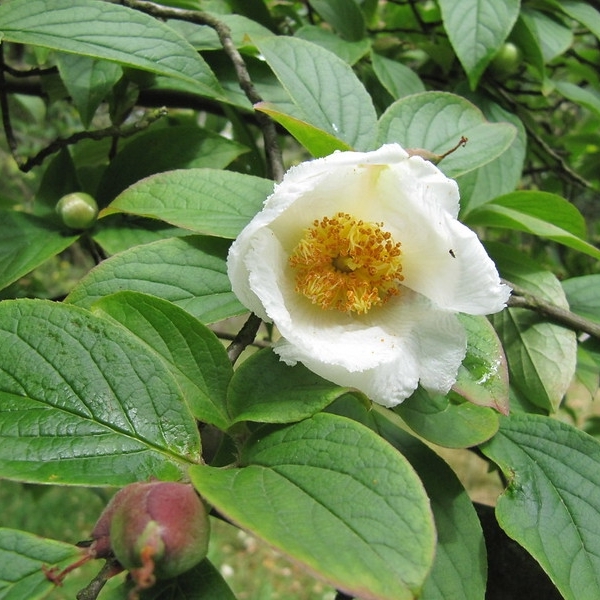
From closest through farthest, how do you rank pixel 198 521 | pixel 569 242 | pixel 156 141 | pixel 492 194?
1. pixel 198 521
2. pixel 569 242
3. pixel 156 141
4. pixel 492 194

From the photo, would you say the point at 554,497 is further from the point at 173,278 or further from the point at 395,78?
the point at 395,78

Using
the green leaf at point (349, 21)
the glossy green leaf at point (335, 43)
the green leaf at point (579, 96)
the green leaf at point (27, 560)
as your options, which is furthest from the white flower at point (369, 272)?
the green leaf at point (579, 96)

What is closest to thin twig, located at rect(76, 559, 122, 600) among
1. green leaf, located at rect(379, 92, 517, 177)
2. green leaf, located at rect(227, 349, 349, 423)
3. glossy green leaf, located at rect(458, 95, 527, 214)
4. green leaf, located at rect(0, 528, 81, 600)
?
green leaf, located at rect(0, 528, 81, 600)

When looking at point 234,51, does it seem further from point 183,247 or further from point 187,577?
point 187,577

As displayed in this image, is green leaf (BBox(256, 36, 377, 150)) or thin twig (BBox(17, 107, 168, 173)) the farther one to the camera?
thin twig (BBox(17, 107, 168, 173))

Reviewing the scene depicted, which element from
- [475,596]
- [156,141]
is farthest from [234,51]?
[475,596]

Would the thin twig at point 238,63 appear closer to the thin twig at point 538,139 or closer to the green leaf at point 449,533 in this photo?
the green leaf at point 449,533

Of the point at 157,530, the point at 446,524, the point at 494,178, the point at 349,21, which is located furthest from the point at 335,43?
the point at 157,530

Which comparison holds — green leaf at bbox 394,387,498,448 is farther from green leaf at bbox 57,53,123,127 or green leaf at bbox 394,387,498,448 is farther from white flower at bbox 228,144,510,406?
green leaf at bbox 57,53,123,127
